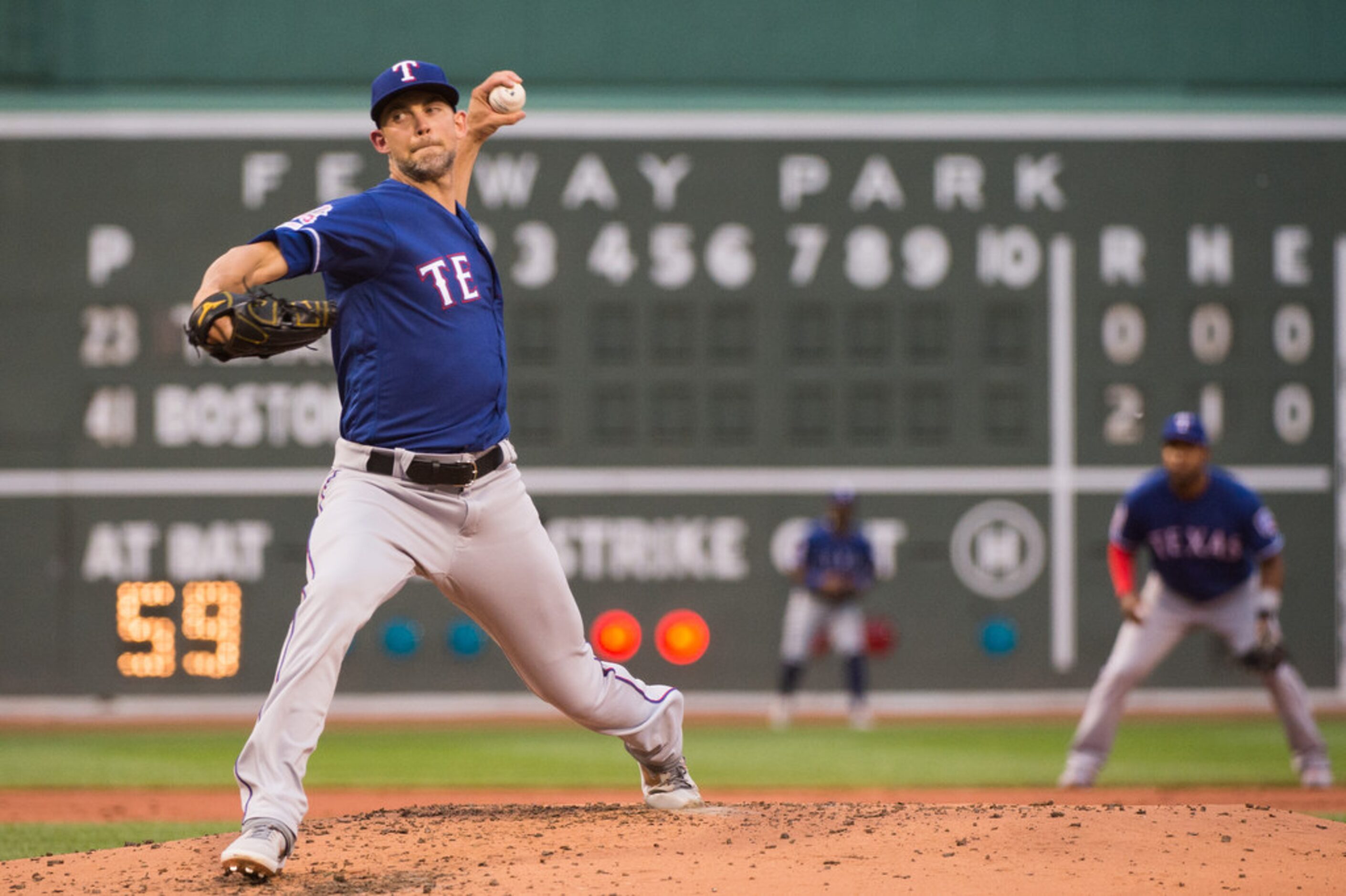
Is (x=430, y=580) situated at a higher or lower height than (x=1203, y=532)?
higher

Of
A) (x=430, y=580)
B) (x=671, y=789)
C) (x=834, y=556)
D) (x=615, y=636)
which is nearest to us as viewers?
Result: (x=430, y=580)

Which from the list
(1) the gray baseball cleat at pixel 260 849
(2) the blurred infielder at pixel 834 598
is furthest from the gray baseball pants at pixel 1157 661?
(1) the gray baseball cleat at pixel 260 849

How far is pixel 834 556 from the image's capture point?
1063cm

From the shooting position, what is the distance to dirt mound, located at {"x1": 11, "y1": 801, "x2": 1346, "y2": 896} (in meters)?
3.73

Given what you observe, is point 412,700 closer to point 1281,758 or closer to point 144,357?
point 144,357

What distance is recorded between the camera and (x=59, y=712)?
10.9 metres

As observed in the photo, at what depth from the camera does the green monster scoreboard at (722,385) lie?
1083cm

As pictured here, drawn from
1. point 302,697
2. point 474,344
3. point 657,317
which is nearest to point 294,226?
point 474,344

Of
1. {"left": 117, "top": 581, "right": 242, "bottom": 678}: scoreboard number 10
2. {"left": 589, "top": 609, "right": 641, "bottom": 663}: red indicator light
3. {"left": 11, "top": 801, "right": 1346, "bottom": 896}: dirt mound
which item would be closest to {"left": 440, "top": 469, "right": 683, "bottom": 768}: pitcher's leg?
{"left": 11, "top": 801, "right": 1346, "bottom": 896}: dirt mound

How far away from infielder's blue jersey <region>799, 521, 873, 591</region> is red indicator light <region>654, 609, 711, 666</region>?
0.81 m

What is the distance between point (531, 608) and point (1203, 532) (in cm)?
453

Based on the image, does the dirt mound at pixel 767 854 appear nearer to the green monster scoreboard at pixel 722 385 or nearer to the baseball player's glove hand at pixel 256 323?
the baseball player's glove hand at pixel 256 323

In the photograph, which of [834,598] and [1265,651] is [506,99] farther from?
[834,598]

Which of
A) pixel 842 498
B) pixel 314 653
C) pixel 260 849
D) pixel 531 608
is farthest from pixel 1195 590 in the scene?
pixel 260 849
